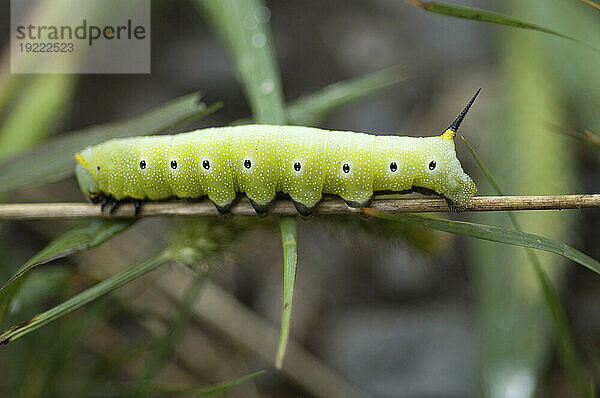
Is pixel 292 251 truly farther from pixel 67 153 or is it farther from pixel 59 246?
pixel 67 153

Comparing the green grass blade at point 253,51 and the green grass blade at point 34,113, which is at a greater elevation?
the green grass blade at point 253,51

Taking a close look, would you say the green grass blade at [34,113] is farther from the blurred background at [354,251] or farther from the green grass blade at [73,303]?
the green grass blade at [73,303]

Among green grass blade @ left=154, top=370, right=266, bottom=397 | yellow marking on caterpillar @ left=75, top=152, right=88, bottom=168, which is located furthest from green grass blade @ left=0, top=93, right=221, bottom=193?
green grass blade @ left=154, top=370, right=266, bottom=397

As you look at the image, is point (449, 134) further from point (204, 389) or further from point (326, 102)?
point (204, 389)

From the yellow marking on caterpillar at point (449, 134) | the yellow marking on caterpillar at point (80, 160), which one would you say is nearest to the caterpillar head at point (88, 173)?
the yellow marking on caterpillar at point (80, 160)

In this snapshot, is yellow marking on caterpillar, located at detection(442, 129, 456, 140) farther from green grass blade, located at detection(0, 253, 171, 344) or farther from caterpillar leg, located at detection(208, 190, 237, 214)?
green grass blade, located at detection(0, 253, 171, 344)

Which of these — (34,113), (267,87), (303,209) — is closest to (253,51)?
(267,87)
